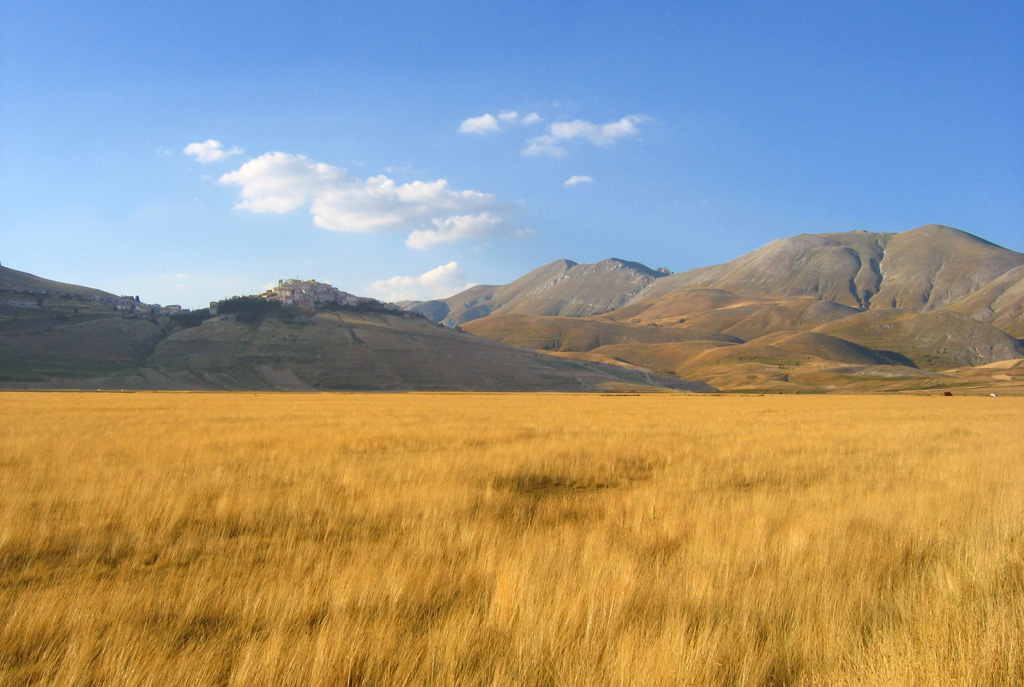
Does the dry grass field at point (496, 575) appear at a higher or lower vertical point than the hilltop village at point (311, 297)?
lower

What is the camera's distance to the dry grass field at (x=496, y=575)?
3725 mm

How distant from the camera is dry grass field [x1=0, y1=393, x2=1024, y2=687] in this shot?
12.2 feet

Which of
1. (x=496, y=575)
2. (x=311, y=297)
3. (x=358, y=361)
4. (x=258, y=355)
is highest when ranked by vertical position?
(x=311, y=297)

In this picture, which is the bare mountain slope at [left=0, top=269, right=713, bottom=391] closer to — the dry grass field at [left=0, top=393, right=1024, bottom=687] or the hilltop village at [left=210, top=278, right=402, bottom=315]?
the hilltop village at [left=210, top=278, right=402, bottom=315]

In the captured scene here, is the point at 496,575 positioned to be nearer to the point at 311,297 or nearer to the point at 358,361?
the point at 358,361

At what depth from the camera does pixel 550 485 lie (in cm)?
1105

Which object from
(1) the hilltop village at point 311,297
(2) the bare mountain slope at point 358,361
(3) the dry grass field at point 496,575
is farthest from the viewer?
(1) the hilltop village at point 311,297

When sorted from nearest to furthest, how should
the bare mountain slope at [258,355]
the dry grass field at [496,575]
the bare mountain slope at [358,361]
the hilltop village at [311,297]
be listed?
1. the dry grass field at [496,575]
2. the bare mountain slope at [258,355]
3. the bare mountain slope at [358,361]
4. the hilltop village at [311,297]

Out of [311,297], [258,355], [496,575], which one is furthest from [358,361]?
[496,575]

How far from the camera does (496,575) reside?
5.34m

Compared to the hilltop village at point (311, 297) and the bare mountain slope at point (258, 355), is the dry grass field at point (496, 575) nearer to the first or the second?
the bare mountain slope at point (258, 355)

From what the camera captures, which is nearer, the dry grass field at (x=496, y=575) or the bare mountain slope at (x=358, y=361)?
the dry grass field at (x=496, y=575)

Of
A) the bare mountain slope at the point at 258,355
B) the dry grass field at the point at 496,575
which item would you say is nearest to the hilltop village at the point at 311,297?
the bare mountain slope at the point at 258,355

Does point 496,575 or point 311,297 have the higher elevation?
point 311,297
